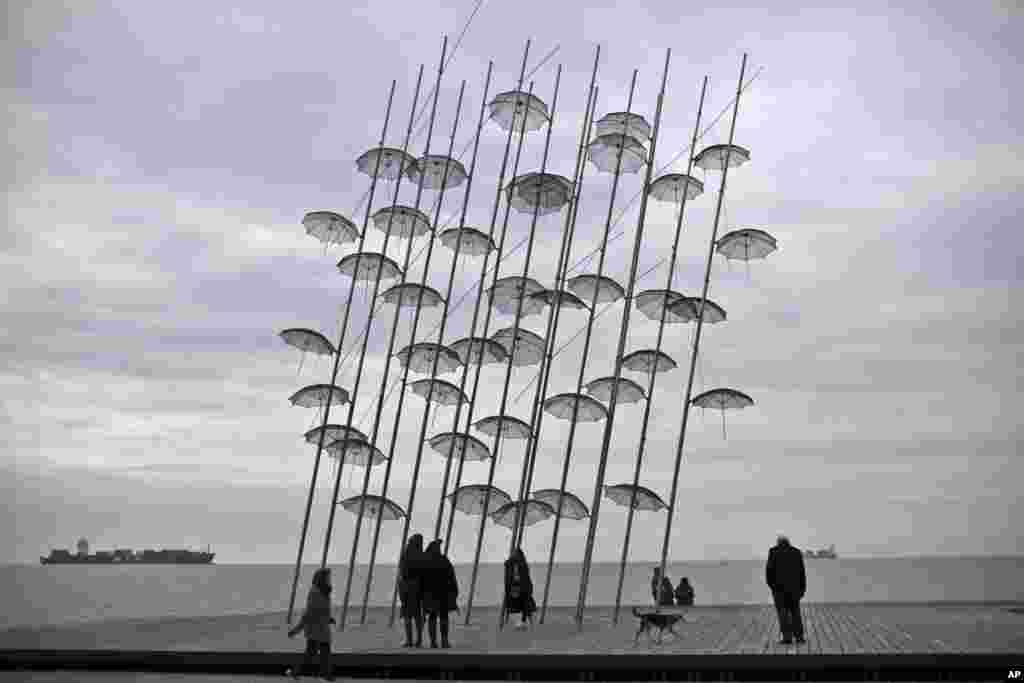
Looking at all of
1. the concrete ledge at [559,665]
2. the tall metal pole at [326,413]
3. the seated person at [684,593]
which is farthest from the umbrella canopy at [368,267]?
the seated person at [684,593]

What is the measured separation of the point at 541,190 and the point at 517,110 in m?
3.13

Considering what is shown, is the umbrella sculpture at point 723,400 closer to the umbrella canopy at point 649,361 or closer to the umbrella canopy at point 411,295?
the umbrella canopy at point 649,361

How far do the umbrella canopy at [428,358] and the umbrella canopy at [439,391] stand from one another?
46cm

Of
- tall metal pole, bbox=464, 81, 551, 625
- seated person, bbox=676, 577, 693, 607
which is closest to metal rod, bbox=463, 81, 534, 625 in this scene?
tall metal pole, bbox=464, 81, 551, 625

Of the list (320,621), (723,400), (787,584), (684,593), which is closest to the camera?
(320,621)

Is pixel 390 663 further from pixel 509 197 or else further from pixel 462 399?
pixel 509 197

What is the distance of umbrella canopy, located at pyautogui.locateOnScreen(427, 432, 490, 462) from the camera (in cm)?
2720

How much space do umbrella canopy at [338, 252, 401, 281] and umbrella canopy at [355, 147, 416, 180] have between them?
244 cm

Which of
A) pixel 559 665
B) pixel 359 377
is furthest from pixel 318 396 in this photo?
pixel 559 665

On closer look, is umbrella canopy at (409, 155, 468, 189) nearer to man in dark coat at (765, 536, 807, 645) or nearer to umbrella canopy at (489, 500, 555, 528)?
umbrella canopy at (489, 500, 555, 528)

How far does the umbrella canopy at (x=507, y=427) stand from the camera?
27.4 meters

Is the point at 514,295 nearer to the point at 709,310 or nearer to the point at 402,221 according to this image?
the point at 402,221

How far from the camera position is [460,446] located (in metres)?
27.9

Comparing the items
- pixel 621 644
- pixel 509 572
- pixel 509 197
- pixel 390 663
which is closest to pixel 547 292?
pixel 509 197
